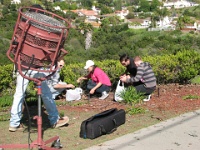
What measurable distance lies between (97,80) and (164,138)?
9.18 ft

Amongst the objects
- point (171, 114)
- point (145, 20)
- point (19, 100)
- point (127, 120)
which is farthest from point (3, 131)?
point (145, 20)

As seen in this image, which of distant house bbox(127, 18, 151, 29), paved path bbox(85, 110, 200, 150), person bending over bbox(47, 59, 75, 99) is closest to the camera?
paved path bbox(85, 110, 200, 150)

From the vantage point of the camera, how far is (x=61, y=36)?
3.99 meters

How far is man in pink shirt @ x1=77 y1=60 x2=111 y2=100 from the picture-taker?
24.2 feet

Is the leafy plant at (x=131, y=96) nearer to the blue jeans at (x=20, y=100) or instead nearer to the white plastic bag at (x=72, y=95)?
the white plastic bag at (x=72, y=95)

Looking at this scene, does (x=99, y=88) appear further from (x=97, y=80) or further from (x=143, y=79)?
(x=143, y=79)

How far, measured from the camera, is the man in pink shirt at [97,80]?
738 centimetres

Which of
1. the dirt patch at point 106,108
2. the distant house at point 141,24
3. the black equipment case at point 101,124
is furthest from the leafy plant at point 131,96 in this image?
the distant house at point 141,24

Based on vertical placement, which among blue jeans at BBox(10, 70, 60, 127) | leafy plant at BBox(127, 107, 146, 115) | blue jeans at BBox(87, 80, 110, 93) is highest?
blue jeans at BBox(10, 70, 60, 127)

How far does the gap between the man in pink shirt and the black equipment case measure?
75.6 inches

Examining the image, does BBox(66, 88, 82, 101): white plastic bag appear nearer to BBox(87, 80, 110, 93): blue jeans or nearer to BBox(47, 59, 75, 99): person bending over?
BBox(47, 59, 75, 99): person bending over

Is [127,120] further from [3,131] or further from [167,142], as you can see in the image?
[3,131]

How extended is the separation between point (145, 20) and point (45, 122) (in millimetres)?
136849

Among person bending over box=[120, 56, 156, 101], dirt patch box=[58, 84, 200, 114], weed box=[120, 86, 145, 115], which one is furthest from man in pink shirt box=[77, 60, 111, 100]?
weed box=[120, 86, 145, 115]
